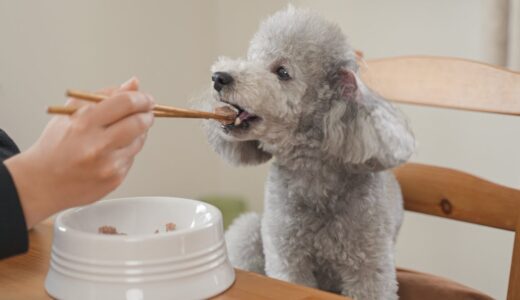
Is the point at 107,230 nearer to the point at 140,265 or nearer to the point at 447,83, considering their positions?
the point at 140,265

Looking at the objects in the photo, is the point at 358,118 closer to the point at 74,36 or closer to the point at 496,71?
the point at 496,71

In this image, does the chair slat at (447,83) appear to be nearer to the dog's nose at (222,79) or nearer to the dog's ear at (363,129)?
the dog's ear at (363,129)

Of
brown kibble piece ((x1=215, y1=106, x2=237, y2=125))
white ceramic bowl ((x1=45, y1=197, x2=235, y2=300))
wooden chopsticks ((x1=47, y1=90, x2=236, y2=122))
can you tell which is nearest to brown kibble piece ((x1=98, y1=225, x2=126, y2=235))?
white ceramic bowl ((x1=45, y1=197, x2=235, y2=300))

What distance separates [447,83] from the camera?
132 cm

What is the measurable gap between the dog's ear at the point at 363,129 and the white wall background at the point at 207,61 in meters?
0.49

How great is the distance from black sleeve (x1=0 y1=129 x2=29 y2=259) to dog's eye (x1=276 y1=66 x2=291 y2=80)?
540mm

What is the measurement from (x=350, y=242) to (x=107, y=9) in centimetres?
107

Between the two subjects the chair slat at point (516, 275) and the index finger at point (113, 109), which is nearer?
the index finger at point (113, 109)

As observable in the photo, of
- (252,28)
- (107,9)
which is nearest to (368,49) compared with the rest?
(252,28)

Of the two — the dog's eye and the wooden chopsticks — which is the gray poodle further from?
the wooden chopsticks

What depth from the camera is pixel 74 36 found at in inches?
68.6

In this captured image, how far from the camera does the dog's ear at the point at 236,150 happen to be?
3.76 feet

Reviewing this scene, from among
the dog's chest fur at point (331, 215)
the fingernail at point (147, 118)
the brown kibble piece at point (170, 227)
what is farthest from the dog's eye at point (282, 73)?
the fingernail at point (147, 118)

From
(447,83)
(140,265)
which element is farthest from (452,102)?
(140,265)
